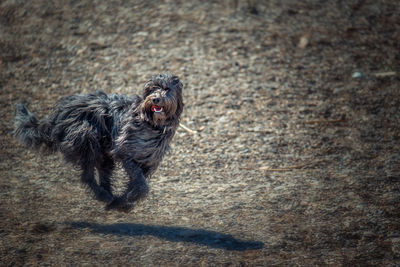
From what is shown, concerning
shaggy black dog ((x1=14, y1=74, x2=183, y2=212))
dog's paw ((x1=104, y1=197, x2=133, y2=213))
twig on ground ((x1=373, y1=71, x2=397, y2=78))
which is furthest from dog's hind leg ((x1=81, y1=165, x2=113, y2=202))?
twig on ground ((x1=373, y1=71, x2=397, y2=78))

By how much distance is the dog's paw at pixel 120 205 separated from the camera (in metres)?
5.43

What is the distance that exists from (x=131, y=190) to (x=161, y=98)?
1057 millimetres

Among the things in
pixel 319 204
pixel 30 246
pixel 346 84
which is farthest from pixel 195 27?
pixel 30 246

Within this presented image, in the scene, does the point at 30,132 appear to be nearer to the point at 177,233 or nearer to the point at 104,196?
the point at 104,196

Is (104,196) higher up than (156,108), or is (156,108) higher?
(156,108)

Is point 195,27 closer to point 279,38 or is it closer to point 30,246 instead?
point 279,38

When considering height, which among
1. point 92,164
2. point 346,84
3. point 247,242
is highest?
point 92,164

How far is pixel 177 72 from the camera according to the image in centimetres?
867

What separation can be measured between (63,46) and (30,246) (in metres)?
5.21

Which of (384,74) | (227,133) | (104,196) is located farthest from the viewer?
(384,74)

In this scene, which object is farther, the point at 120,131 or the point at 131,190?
the point at 120,131

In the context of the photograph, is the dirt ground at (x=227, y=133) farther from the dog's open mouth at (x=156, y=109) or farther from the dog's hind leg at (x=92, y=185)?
the dog's open mouth at (x=156, y=109)

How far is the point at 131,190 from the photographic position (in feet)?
17.6

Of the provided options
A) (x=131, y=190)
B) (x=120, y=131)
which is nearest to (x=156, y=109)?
(x=120, y=131)
